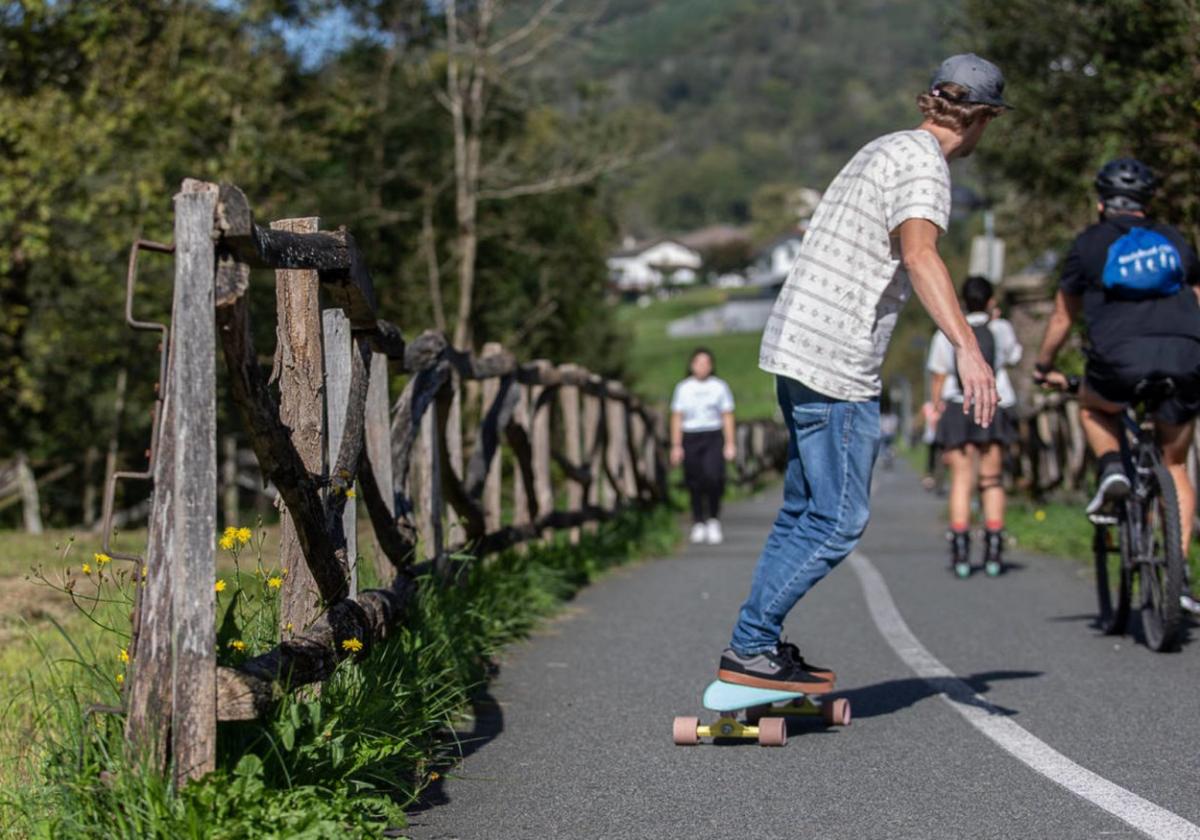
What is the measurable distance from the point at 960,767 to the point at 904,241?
61.5 inches

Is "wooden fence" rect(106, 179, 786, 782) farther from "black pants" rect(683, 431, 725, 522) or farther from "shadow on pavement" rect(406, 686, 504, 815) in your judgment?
"black pants" rect(683, 431, 725, 522)

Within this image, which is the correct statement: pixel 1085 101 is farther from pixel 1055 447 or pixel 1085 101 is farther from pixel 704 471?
pixel 704 471

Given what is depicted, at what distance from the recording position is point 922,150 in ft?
17.3

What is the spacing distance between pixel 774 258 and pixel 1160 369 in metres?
184

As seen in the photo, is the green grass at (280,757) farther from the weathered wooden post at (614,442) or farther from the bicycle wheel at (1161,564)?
the weathered wooden post at (614,442)

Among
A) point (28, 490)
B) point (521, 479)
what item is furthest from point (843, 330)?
point (28, 490)

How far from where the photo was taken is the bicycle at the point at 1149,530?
690 centimetres

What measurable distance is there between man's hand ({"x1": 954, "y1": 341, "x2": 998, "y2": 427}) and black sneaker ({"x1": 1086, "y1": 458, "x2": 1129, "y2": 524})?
261 centimetres

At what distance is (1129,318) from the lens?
7324 mm

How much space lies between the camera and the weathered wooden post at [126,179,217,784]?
3639 mm

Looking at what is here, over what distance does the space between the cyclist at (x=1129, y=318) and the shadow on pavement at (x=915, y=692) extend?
1137mm

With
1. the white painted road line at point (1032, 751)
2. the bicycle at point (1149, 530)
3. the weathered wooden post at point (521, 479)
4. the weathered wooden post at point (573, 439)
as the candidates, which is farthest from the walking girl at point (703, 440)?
the bicycle at point (1149, 530)

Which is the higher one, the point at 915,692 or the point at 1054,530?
the point at 1054,530

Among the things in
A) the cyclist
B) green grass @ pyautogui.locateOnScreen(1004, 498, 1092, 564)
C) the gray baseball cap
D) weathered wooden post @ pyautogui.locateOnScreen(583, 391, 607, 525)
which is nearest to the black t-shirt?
the cyclist
